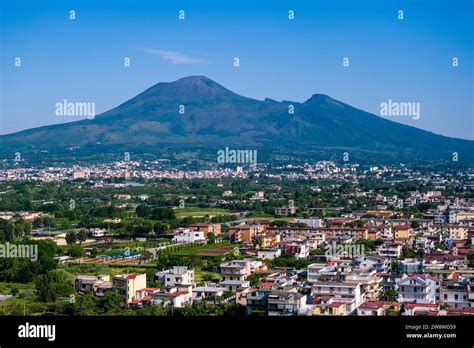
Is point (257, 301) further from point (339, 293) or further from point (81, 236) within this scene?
point (81, 236)

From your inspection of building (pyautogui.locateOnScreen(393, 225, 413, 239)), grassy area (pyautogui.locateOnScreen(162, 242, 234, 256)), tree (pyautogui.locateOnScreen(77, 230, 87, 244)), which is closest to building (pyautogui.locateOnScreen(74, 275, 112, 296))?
grassy area (pyautogui.locateOnScreen(162, 242, 234, 256))

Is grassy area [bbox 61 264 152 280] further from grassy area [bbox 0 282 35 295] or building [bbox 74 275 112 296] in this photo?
building [bbox 74 275 112 296]

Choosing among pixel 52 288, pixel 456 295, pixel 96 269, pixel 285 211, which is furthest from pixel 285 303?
pixel 285 211

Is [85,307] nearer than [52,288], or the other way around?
[85,307]

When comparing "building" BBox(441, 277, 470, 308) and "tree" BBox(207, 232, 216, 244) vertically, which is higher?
"building" BBox(441, 277, 470, 308)

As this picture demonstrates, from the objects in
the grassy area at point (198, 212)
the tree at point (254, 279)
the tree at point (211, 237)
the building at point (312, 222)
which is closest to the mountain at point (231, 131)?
the grassy area at point (198, 212)
